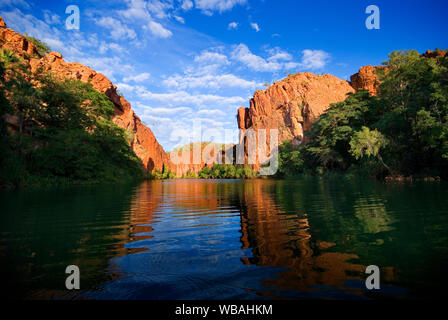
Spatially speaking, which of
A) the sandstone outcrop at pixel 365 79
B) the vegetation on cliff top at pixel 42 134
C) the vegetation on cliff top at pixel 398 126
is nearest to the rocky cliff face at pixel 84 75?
the vegetation on cliff top at pixel 42 134

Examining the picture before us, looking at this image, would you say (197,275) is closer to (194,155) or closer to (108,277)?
(108,277)

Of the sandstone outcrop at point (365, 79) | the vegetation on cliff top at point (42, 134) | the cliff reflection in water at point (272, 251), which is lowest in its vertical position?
the cliff reflection in water at point (272, 251)

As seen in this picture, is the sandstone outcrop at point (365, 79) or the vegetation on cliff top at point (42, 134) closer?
the vegetation on cliff top at point (42, 134)

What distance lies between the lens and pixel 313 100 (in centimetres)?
8212

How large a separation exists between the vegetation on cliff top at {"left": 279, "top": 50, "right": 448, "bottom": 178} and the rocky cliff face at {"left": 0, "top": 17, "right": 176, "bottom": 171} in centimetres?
4011

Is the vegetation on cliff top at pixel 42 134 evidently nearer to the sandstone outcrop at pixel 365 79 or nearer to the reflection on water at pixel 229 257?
the reflection on water at pixel 229 257

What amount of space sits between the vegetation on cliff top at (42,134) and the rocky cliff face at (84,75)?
4.16 meters

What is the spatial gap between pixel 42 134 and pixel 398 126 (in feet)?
126

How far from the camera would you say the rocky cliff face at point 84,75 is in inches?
1431

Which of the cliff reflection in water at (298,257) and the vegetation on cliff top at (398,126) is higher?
the vegetation on cliff top at (398,126)

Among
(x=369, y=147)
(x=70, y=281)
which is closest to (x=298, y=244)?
(x=70, y=281)

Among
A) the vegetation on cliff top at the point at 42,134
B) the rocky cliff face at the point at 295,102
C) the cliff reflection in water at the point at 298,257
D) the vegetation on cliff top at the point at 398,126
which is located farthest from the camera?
the rocky cliff face at the point at 295,102

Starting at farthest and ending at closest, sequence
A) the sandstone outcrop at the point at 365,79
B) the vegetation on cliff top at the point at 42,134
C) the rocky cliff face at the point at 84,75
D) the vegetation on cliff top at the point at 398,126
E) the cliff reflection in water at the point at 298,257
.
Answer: the sandstone outcrop at the point at 365,79
the rocky cliff face at the point at 84,75
the vegetation on cliff top at the point at 398,126
the vegetation on cliff top at the point at 42,134
the cliff reflection in water at the point at 298,257
